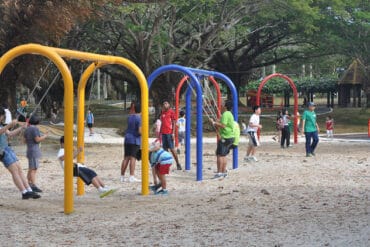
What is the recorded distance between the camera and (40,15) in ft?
63.0

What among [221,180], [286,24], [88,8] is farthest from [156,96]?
[221,180]

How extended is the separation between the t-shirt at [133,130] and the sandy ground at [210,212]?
2.64 ft

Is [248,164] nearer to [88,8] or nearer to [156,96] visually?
[88,8]

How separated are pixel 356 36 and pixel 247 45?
10.4 m

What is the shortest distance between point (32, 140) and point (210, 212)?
379 cm

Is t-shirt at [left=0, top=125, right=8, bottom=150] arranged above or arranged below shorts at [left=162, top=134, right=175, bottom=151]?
above

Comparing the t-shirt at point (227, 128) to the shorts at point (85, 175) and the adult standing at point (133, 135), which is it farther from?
the shorts at point (85, 175)

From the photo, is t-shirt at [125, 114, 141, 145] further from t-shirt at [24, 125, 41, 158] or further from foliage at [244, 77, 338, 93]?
foliage at [244, 77, 338, 93]

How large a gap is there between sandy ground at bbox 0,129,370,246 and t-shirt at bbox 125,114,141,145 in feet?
2.64

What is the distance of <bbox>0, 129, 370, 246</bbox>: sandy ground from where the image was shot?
734cm

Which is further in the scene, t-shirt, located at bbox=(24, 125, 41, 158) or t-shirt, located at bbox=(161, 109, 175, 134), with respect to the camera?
t-shirt, located at bbox=(161, 109, 175, 134)

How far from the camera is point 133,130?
40.1ft

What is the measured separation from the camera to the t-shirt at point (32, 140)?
37.0 feet

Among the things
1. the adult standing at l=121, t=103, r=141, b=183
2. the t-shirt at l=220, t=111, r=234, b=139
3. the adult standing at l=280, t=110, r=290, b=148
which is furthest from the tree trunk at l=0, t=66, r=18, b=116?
the adult standing at l=121, t=103, r=141, b=183
